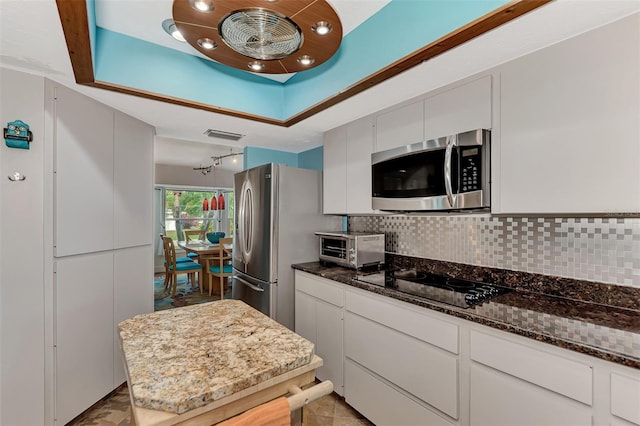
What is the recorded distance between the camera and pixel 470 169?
1629 millimetres

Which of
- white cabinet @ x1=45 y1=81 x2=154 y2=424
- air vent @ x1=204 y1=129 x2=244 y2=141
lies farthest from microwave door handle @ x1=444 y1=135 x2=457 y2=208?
white cabinet @ x1=45 y1=81 x2=154 y2=424

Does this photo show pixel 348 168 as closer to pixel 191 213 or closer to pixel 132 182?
pixel 132 182

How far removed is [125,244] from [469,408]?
103 inches

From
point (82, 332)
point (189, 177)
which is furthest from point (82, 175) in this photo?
point (189, 177)

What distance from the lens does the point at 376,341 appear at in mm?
1889

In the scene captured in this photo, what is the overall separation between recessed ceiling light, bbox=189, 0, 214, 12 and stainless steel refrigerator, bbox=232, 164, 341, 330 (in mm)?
1647

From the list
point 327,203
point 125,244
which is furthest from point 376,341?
point 125,244

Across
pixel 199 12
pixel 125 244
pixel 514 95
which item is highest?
pixel 199 12

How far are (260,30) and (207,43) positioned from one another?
10.9 inches

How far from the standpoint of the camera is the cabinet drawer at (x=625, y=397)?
0.96m

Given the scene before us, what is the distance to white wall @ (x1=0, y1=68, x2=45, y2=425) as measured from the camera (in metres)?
1.65

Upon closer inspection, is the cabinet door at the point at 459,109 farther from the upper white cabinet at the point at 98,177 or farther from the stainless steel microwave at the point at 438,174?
the upper white cabinet at the point at 98,177

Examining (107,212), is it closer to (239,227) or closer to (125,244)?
(125,244)

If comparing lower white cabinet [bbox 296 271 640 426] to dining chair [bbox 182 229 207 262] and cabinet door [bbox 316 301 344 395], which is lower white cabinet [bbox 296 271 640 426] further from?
dining chair [bbox 182 229 207 262]
